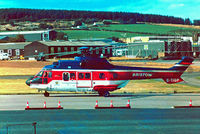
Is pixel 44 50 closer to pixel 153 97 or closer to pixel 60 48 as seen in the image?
pixel 60 48

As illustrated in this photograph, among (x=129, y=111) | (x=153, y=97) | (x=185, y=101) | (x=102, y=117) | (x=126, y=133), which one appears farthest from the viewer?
(x=153, y=97)

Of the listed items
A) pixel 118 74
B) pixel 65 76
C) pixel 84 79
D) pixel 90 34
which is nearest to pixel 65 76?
pixel 65 76

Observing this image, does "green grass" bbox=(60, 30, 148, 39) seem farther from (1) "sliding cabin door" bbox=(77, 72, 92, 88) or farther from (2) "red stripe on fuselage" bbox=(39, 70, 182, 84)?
(1) "sliding cabin door" bbox=(77, 72, 92, 88)

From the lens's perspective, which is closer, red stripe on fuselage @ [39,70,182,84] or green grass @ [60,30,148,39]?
red stripe on fuselage @ [39,70,182,84]

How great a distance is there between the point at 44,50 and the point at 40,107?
6389 cm

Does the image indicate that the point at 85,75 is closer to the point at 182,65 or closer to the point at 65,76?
the point at 65,76

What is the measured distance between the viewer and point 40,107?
2461 cm

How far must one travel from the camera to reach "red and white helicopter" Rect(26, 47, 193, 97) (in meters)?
29.5

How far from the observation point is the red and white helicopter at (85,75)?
2950cm

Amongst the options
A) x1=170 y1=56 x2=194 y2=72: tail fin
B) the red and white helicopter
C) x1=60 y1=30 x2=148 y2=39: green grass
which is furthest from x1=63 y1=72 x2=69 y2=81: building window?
x1=60 y1=30 x2=148 y2=39: green grass

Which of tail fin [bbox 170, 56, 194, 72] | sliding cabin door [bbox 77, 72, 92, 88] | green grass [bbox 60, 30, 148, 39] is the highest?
green grass [bbox 60, 30, 148, 39]

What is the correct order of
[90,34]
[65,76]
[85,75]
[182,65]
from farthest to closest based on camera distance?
[90,34] → [182,65] → [85,75] → [65,76]

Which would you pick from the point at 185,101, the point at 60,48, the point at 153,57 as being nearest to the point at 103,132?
the point at 185,101

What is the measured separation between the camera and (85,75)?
29609mm
